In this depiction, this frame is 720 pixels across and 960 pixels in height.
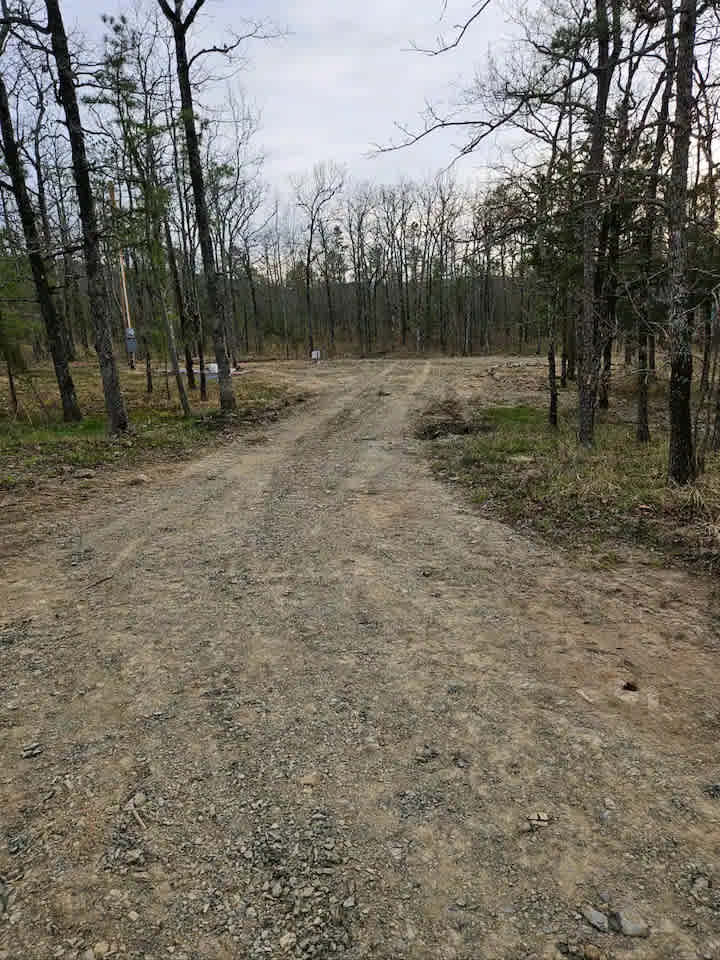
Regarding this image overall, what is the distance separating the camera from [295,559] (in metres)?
5.46

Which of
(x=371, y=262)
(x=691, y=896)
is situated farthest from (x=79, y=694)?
(x=371, y=262)

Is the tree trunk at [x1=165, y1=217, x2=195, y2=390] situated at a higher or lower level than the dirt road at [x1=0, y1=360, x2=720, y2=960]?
higher

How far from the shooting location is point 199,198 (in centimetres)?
1293

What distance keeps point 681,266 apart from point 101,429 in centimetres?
1195

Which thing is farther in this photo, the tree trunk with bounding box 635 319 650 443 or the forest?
the tree trunk with bounding box 635 319 650 443

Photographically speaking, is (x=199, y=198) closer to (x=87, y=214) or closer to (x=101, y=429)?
(x=87, y=214)

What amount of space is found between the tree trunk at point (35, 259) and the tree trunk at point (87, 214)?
329cm

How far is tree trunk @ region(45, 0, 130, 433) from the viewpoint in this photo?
33.2 ft

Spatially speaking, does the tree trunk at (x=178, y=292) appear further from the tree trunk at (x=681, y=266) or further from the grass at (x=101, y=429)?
the tree trunk at (x=681, y=266)

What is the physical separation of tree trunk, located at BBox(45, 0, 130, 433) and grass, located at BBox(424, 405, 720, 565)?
6.58 meters

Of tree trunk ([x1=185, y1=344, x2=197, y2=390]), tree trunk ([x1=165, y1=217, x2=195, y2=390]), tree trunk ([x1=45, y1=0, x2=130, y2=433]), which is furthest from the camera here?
tree trunk ([x1=185, y1=344, x2=197, y2=390])

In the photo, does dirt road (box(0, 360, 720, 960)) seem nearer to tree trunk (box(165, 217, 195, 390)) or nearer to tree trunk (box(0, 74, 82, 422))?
tree trunk (box(0, 74, 82, 422))

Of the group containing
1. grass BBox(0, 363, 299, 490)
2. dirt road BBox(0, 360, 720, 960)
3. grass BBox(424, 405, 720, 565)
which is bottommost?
dirt road BBox(0, 360, 720, 960)

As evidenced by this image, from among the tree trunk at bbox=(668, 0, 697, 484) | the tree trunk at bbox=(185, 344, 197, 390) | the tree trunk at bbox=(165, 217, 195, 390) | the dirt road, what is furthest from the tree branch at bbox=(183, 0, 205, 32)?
the dirt road
